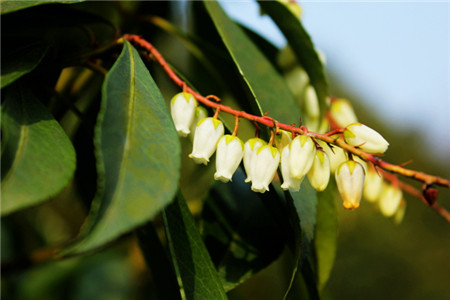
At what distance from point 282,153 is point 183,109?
21 centimetres

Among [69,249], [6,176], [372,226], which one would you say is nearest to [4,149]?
[6,176]

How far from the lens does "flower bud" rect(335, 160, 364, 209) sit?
849mm

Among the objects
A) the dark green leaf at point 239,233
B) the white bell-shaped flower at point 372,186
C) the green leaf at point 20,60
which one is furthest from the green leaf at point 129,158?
the white bell-shaped flower at point 372,186

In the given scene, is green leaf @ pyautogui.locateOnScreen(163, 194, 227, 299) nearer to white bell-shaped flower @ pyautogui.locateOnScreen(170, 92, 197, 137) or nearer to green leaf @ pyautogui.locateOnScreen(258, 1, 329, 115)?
white bell-shaped flower @ pyautogui.locateOnScreen(170, 92, 197, 137)

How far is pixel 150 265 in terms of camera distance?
3.96ft

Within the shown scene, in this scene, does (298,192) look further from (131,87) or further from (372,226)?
(372,226)

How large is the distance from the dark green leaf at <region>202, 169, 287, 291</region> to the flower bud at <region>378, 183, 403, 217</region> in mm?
463

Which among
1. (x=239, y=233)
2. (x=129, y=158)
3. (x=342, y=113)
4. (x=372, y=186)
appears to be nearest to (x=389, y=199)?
(x=372, y=186)

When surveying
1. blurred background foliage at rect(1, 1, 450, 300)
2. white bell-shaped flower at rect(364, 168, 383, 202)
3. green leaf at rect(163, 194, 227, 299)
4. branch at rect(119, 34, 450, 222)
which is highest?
branch at rect(119, 34, 450, 222)

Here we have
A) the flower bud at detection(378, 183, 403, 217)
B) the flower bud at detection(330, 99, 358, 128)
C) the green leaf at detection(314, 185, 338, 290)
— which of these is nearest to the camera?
the green leaf at detection(314, 185, 338, 290)

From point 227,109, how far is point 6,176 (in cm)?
40

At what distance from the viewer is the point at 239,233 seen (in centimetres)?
121

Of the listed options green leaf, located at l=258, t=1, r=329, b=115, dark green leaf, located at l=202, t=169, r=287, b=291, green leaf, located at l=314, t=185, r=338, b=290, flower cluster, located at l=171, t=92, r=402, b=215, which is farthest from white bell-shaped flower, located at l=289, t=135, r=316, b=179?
green leaf, located at l=258, t=1, r=329, b=115

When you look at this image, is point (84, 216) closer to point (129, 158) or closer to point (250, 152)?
point (250, 152)
